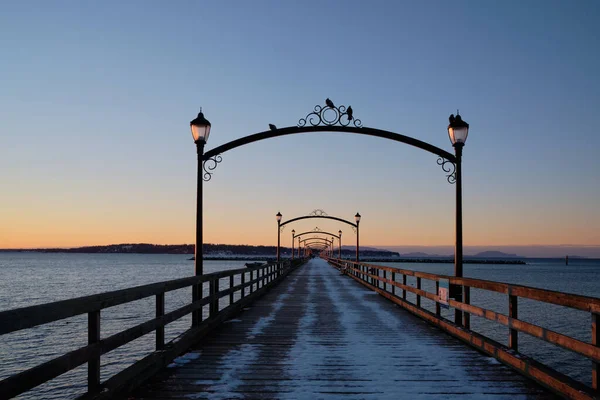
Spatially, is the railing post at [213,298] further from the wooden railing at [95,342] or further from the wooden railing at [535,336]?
the wooden railing at [535,336]

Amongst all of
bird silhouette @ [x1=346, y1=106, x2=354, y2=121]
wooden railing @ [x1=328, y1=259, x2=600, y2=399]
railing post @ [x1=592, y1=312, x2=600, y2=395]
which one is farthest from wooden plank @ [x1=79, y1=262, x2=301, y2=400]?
bird silhouette @ [x1=346, y1=106, x2=354, y2=121]

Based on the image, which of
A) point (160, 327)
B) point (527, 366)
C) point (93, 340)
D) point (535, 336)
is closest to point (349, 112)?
point (160, 327)

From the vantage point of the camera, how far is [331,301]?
16438mm

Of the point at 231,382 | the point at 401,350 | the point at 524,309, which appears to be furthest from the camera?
the point at 524,309

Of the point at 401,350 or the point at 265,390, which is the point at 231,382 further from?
the point at 401,350

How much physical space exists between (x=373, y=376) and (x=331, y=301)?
33.1 ft

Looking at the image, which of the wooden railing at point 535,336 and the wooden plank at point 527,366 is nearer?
the wooden railing at point 535,336

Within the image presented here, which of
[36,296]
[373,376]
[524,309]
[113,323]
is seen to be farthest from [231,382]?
[36,296]

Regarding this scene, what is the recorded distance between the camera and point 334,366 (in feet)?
22.8

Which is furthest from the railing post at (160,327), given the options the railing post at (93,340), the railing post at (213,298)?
the railing post at (213,298)

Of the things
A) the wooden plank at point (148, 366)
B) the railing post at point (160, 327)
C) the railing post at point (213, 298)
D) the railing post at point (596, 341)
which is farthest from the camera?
the railing post at point (213, 298)

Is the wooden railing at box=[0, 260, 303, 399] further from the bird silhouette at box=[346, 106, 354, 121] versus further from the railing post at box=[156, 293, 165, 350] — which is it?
the bird silhouette at box=[346, 106, 354, 121]

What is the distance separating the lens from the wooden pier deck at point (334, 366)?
568cm

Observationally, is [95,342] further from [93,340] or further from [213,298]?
[213,298]
